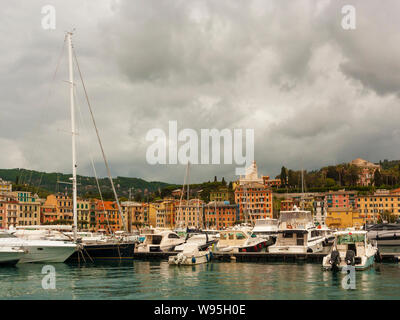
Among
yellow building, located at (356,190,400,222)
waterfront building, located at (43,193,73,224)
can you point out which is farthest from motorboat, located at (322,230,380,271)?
yellow building, located at (356,190,400,222)

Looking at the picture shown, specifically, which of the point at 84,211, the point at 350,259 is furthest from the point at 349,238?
the point at 84,211

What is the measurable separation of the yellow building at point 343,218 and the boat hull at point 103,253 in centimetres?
12241

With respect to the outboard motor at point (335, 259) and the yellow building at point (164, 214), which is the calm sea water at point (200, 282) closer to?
the outboard motor at point (335, 259)

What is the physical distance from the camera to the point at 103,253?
43.3 meters

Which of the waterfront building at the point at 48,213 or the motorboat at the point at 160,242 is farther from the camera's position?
the waterfront building at the point at 48,213

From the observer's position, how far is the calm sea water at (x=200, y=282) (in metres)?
24.5

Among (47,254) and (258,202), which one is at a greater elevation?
(258,202)

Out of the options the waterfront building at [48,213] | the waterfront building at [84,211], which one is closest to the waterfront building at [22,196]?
the waterfront building at [48,213]

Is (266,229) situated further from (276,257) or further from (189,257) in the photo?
(189,257)

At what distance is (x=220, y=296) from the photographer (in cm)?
2392

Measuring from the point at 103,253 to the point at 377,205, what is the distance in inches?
5578
